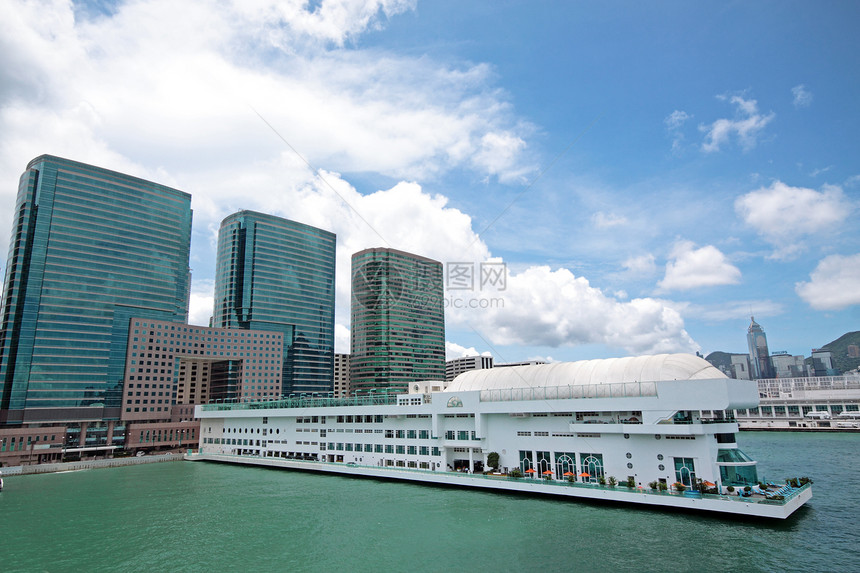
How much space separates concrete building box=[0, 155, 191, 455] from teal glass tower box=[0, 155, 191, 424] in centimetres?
20

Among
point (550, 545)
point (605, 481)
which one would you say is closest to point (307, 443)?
point (605, 481)

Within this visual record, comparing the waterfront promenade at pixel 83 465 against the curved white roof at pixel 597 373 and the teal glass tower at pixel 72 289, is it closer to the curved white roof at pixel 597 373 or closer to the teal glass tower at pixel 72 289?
the teal glass tower at pixel 72 289

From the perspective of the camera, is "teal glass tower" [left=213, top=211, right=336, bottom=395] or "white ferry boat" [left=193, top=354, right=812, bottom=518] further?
"teal glass tower" [left=213, top=211, right=336, bottom=395]

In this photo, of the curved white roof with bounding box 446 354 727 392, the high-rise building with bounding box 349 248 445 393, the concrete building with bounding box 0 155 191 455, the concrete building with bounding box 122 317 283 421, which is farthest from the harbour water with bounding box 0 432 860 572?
the high-rise building with bounding box 349 248 445 393

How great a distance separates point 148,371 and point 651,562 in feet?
365

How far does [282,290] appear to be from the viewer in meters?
154

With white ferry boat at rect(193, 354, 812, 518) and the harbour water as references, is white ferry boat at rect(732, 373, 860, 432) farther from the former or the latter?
white ferry boat at rect(193, 354, 812, 518)

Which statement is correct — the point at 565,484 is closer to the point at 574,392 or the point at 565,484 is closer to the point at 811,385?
the point at 574,392

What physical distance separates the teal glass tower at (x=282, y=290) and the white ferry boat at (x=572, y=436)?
79748 mm

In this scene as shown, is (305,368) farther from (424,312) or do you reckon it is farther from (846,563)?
(846,563)

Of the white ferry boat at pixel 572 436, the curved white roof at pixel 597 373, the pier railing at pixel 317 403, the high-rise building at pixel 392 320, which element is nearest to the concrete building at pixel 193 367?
the pier railing at pixel 317 403

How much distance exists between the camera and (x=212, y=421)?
95125mm

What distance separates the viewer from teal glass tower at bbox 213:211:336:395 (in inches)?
5871

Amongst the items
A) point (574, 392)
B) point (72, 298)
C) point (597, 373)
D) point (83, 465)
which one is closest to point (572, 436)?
point (574, 392)
